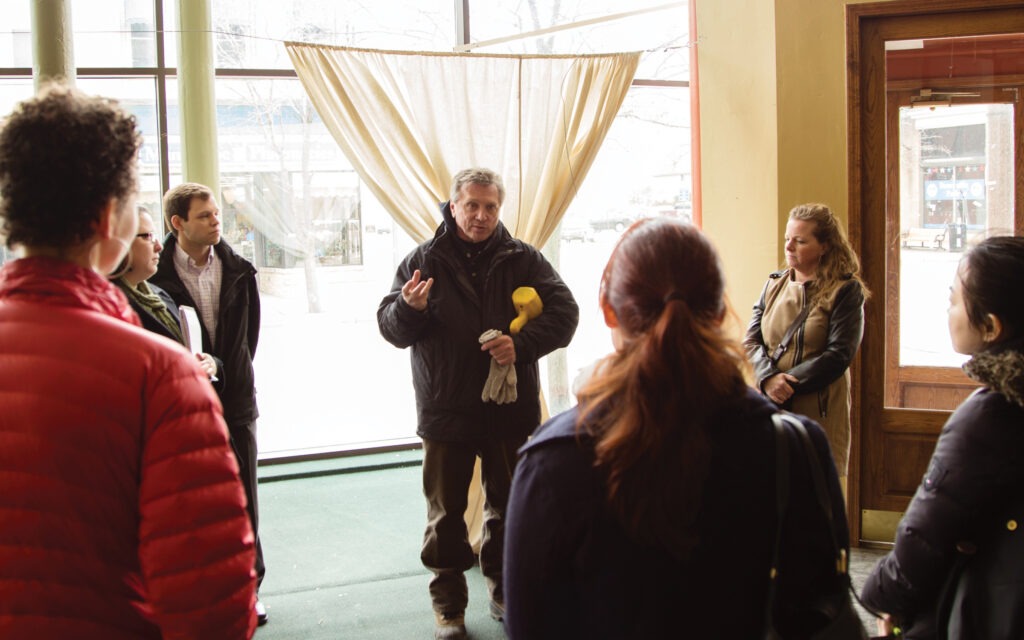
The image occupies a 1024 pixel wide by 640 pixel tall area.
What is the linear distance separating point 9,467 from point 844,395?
3.02m

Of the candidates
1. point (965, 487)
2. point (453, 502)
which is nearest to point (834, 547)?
point (965, 487)

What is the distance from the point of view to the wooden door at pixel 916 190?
3.82 m

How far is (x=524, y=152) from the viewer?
4.33 meters

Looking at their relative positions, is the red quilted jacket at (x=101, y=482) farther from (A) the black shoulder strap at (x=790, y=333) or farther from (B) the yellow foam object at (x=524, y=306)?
(A) the black shoulder strap at (x=790, y=333)

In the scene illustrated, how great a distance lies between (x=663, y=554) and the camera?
1.21m

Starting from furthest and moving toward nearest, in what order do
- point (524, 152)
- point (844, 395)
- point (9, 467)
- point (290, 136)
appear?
1. point (290, 136)
2. point (524, 152)
3. point (844, 395)
4. point (9, 467)

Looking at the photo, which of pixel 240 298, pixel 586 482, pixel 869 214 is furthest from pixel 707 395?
pixel 869 214

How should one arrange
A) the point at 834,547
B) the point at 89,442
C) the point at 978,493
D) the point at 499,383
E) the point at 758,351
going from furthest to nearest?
the point at 758,351 < the point at 499,383 < the point at 978,493 < the point at 834,547 < the point at 89,442

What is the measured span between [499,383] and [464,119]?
1.72m

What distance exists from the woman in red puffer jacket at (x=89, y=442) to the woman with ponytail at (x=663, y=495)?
452 millimetres

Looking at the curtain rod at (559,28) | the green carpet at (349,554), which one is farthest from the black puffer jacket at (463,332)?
the curtain rod at (559,28)

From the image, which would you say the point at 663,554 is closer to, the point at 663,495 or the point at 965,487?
the point at 663,495

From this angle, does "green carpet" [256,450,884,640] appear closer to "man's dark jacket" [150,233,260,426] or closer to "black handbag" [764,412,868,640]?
"man's dark jacket" [150,233,260,426]

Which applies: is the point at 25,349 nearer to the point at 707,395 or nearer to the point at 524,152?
the point at 707,395
